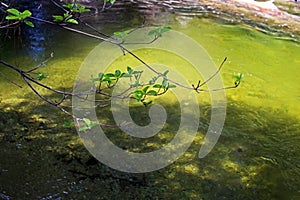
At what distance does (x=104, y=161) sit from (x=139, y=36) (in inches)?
118

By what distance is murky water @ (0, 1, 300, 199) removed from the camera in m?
2.38

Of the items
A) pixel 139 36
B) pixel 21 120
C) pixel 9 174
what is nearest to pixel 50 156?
pixel 9 174

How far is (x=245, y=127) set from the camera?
3133 mm

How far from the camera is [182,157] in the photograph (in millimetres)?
2725

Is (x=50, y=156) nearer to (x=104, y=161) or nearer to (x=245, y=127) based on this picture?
(x=104, y=161)

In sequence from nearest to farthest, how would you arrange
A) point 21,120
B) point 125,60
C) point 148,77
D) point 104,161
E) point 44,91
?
point 104,161
point 21,120
point 44,91
point 148,77
point 125,60

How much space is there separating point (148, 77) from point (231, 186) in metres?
1.76

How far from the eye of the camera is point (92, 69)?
13.3ft

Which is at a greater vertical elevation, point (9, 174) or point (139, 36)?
point (139, 36)

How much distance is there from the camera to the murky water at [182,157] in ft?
7.80

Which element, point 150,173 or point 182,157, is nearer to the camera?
point 150,173

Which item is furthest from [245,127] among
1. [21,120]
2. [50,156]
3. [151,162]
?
[21,120]

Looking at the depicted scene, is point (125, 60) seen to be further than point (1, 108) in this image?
Yes

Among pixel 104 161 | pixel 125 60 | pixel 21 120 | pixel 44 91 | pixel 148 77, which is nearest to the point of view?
pixel 104 161
